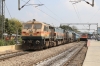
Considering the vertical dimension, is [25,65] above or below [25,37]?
below

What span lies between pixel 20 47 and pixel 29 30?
354cm

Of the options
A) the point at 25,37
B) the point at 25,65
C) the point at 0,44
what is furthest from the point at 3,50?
the point at 25,65

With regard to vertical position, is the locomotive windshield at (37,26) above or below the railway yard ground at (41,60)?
above

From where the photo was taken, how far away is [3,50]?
81.1 ft

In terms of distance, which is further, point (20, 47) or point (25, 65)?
point (20, 47)

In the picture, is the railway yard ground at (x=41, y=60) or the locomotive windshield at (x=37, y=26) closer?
the railway yard ground at (x=41, y=60)

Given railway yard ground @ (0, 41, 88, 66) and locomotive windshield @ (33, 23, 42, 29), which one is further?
locomotive windshield @ (33, 23, 42, 29)

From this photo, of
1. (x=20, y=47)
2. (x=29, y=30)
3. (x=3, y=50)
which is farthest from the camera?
(x=20, y=47)

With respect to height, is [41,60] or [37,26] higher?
[37,26]

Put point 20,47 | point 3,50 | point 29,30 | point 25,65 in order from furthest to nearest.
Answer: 1. point 20,47
2. point 29,30
3. point 3,50
4. point 25,65

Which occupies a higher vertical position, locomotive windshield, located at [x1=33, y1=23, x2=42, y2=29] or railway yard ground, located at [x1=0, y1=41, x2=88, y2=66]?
locomotive windshield, located at [x1=33, y1=23, x2=42, y2=29]

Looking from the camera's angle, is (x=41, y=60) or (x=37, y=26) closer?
(x=41, y=60)

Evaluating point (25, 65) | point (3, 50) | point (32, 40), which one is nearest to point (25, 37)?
point (32, 40)

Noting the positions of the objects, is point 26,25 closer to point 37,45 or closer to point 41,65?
point 37,45
